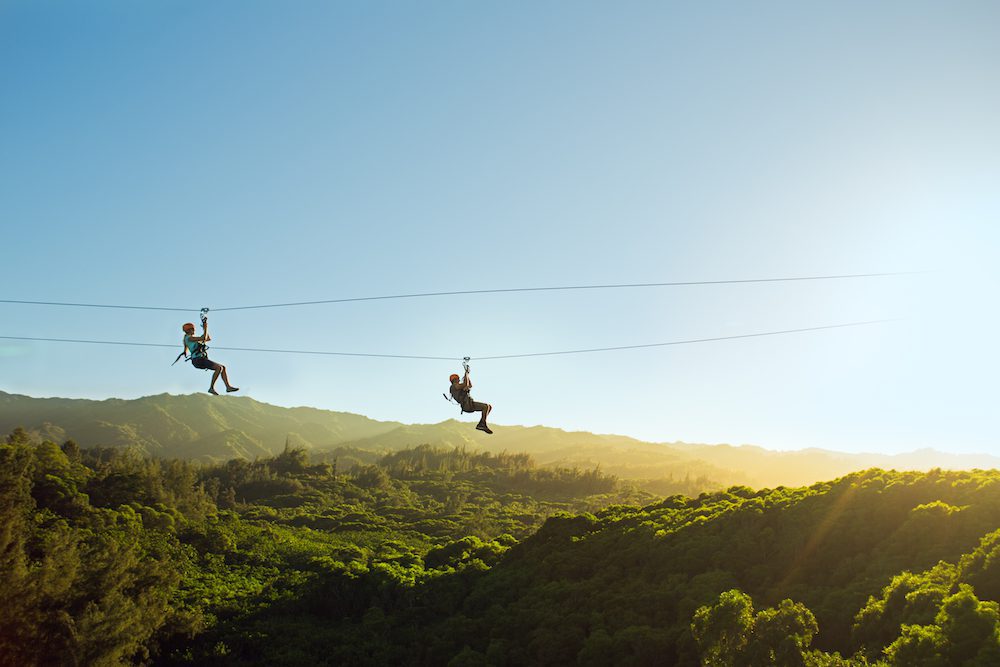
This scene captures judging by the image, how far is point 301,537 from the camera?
2276 inches

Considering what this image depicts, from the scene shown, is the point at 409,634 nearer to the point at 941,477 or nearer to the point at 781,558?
the point at 781,558

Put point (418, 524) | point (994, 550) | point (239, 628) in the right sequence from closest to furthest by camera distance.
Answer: point (994, 550)
point (239, 628)
point (418, 524)

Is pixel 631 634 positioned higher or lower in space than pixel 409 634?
higher

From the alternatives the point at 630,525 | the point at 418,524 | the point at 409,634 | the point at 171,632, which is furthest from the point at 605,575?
the point at 418,524

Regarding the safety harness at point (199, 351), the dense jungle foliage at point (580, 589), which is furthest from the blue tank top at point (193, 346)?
the dense jungle foliage at point (580, 589)

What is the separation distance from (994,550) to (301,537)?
187 ft

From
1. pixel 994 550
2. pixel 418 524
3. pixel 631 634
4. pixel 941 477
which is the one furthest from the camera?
pixel 418 524

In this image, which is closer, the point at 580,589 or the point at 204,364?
the point at 204,364

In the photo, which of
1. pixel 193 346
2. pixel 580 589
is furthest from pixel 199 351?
pixel 580 589

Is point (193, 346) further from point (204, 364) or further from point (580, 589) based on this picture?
point (580, 589)

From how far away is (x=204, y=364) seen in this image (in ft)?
57.4

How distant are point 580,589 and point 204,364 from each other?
52.9 feet

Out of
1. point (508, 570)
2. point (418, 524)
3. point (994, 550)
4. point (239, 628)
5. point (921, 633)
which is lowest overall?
point (418, 524)

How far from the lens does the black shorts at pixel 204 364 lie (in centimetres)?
1734
